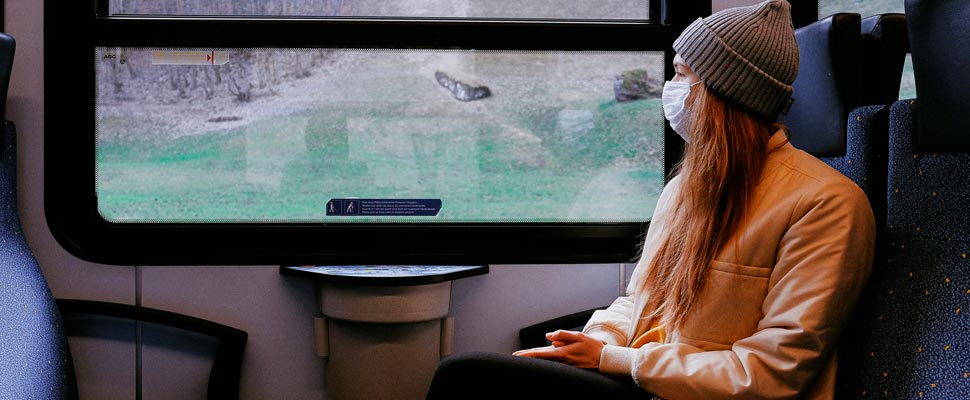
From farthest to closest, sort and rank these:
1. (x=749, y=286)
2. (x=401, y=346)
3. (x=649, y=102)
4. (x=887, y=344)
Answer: (x=649, y=102), (x=401, y=346), (x=749, y=286), (x=887, y=344)

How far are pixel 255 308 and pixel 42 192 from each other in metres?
0.72

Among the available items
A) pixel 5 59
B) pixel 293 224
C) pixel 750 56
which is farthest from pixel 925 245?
pixel 5 59

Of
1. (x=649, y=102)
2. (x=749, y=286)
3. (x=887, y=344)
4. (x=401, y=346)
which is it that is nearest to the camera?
(x=887, y=344)

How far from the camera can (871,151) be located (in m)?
1.27

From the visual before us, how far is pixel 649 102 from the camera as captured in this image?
2.30 meters

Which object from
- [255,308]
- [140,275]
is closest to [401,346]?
[255,308]

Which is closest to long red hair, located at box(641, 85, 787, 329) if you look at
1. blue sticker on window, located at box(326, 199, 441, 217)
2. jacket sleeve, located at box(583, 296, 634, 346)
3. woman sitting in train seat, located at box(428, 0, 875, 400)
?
woman sitting in train seat, located at box(428, 0, 875, 400)

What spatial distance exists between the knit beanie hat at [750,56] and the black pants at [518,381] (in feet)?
1.82

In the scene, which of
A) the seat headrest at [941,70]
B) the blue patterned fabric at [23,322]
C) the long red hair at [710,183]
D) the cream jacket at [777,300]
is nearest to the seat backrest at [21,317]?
the blue patterned fabric at [23,322]

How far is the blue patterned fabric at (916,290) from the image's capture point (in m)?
1.00

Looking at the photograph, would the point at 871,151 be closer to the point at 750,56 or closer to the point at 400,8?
the point at 750,56

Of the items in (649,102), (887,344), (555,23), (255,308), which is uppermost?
(555,23)

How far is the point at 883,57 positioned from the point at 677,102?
39cm

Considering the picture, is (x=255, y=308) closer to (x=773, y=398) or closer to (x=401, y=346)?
(x=401, y=346)
